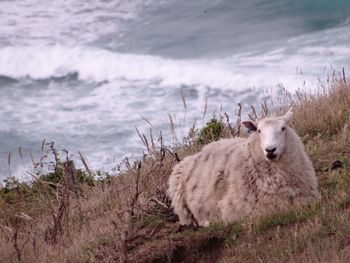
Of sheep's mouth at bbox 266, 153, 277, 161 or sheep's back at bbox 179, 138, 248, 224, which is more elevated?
sheep's mouth at bbox 266, 153, 277, 161

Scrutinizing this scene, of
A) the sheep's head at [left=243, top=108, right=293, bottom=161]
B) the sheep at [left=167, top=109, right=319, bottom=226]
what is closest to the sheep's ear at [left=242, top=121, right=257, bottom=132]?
the sheep at [left=167, top=109, right=319, bottom=226]

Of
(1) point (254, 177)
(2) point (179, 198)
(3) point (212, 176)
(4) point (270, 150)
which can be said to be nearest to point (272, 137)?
(4) point (270, 150)

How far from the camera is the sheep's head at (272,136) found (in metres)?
10.2

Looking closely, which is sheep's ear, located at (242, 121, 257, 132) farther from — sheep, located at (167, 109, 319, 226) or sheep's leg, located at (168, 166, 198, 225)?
sheep's leg, located at (168, 166, 198, 225)

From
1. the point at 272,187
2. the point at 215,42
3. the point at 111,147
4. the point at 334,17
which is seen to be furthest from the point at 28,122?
the point at 272,187

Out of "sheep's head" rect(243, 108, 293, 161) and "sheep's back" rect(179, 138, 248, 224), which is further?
"sheep's back" rect(179, 138, 248, 224)

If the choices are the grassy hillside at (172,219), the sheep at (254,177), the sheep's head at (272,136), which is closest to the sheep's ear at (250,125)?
the sheep at (254,177)

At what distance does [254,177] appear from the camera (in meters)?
10.5

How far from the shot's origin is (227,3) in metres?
46.5

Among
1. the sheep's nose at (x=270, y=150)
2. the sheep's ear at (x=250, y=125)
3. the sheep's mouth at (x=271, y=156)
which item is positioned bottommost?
the sheep's mouth at (x=271, y=156)

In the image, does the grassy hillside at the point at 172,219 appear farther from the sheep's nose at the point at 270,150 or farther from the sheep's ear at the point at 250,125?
the sheep's ear at the point at 250,125

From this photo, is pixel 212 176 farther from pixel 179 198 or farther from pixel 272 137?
pixel 272 137

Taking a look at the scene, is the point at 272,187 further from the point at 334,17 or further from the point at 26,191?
the point at 334,17

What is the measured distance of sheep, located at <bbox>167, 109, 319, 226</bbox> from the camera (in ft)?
33.5
